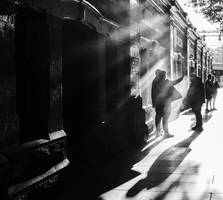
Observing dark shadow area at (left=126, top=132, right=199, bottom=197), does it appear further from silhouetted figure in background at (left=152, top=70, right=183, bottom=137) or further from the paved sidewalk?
silhouetted figure in background at (left=152, top=70, right=183, bottom=137)

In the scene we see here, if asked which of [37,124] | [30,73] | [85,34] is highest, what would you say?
[85,34]

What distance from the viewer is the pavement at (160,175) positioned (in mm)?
5911

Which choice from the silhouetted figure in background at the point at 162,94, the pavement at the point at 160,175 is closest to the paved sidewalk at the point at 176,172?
the pavement at the point at 160,175

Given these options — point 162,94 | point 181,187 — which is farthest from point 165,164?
point 162,94

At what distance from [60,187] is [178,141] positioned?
217 inches

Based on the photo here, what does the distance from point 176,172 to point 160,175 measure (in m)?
0.36

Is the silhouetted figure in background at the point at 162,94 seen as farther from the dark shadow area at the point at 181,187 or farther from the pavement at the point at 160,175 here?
the dark shadow area at the point at 181,187

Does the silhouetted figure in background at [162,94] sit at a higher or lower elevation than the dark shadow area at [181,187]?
higher

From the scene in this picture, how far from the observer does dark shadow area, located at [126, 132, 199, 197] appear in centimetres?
639

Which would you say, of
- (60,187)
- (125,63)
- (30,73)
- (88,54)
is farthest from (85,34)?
(60,187)

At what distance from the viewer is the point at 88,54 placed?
29.8 feet

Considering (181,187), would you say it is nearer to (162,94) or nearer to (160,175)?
(160,175)

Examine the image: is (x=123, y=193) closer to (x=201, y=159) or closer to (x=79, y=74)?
(x=201, y=159)

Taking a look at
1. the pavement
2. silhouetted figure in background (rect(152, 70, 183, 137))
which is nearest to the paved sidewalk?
the pavement
